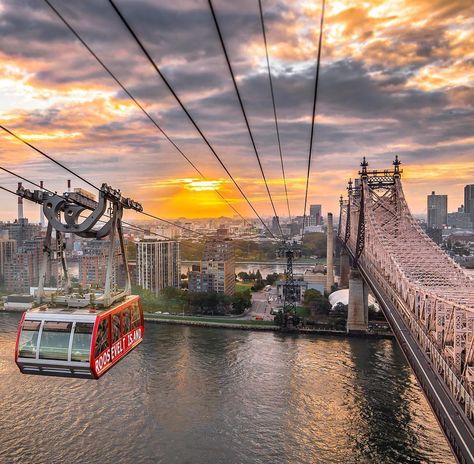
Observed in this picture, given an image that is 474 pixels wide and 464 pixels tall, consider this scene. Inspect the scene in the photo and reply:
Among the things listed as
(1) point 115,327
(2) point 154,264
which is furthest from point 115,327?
(2) point 154,264

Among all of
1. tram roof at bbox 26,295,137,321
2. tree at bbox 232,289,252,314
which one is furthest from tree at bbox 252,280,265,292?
tram roof at bbox 26,295,137,321

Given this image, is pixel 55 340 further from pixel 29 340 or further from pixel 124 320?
pixel 124 320

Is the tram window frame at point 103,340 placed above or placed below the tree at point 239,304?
above

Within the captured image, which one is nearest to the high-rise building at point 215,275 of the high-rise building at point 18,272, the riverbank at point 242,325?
the riverbank at point 242,325

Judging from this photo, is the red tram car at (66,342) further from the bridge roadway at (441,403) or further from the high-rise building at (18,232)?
the high-rise building at (18,232)

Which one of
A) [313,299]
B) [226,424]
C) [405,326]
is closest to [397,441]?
[405,326]

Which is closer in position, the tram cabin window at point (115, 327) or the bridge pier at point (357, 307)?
the tram cabin window at point (115, 327)

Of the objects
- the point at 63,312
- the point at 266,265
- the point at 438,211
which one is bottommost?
the point at 266,265
